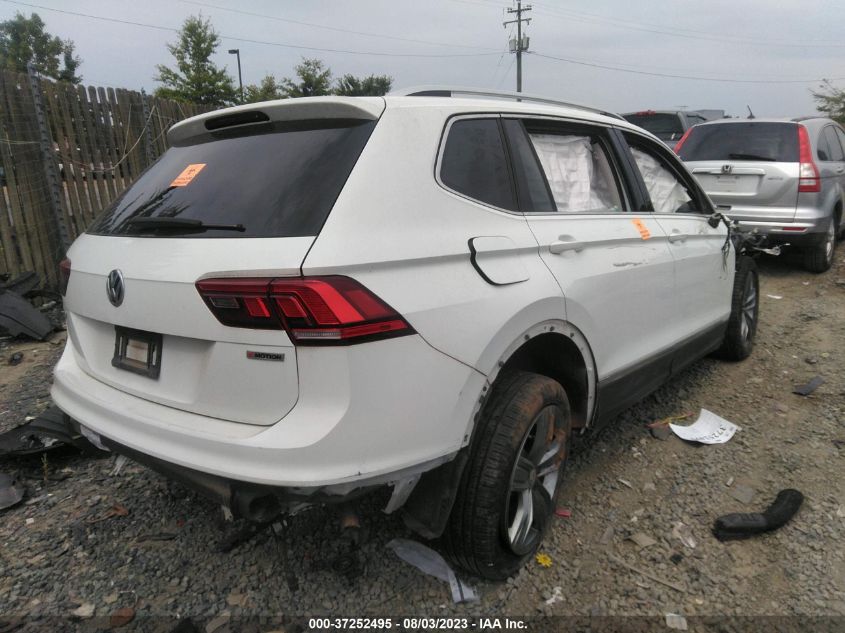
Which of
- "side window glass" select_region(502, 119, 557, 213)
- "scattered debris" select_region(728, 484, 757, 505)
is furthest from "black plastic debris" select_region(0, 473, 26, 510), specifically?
"scattered debris" select_region(728, 484, 757, 505)

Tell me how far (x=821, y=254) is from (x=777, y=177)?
1.29 metres

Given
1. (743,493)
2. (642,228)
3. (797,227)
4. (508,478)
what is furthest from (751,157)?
(508,478)

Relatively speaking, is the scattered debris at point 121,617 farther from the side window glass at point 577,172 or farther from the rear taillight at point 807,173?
the rear taillight at point 807,173

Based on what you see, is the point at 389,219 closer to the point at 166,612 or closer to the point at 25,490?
the point at 166,612

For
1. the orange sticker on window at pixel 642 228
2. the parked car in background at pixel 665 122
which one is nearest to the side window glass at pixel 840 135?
the parked car in background at pixel 665 122

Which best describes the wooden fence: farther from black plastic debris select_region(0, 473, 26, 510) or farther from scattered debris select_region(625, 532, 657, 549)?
scattered debris select_region(625, 532, 657, 549)

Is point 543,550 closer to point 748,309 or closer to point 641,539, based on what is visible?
point 641,539

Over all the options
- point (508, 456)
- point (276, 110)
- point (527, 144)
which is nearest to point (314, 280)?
point (276, 110)

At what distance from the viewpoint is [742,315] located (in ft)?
14.8

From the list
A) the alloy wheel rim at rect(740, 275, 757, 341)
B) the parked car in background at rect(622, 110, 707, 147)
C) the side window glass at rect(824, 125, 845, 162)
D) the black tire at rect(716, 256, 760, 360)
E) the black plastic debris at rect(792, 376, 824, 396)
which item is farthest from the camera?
the parked car in background at rect(622, 110, 707, 147)

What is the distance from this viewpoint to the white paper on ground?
349 cm

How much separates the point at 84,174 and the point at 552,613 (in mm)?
Answer: 6520

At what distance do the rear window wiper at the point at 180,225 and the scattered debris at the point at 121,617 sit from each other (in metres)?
1.43

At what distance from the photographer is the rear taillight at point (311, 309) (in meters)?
1.64
